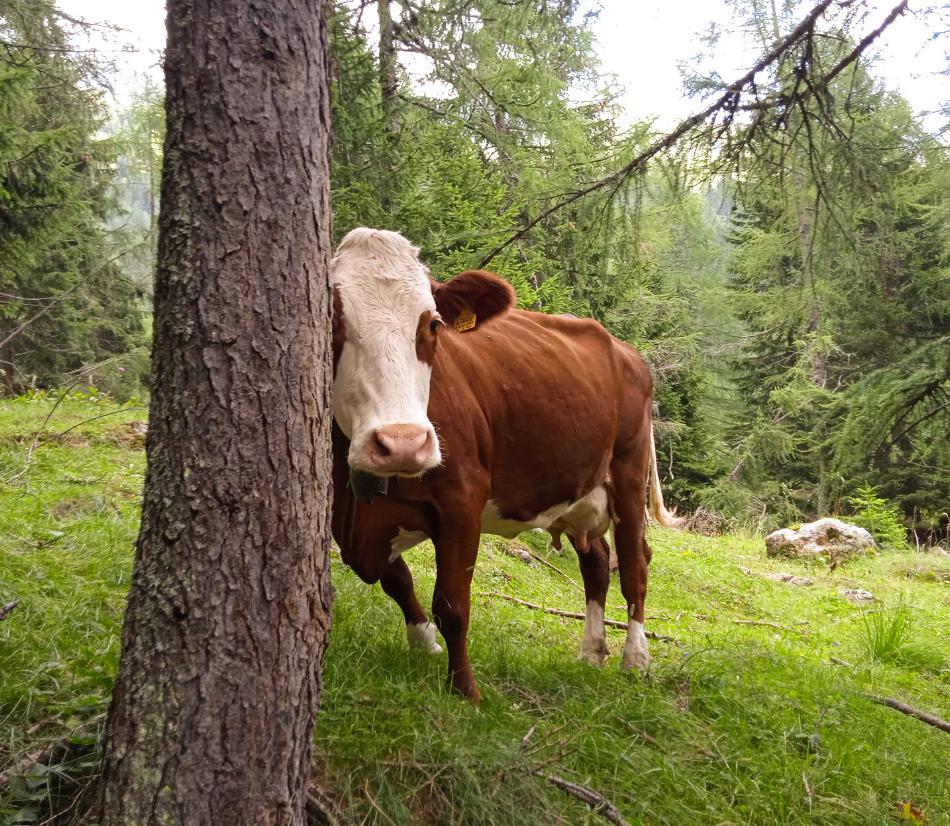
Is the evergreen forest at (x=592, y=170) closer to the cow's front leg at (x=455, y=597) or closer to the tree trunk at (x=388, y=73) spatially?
the tree trunk at (x=388, y=73)

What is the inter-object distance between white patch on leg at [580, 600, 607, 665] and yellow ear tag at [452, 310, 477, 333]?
2.15m

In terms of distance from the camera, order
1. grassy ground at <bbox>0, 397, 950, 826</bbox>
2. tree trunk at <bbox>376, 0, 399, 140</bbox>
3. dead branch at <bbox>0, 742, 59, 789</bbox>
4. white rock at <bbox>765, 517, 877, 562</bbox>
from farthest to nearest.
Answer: white rock at <bbox>765, 517, 877, 562</bbox> < tree trunk at <bbox>376, 0, 399, 140</bbox> < grassy ground at <bbox>0, 397, 950, 826</bbox> < dead branch at <bbox>0, 742, 59, 789</bbox>

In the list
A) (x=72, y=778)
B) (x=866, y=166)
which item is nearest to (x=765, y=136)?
(x=866, y=166)

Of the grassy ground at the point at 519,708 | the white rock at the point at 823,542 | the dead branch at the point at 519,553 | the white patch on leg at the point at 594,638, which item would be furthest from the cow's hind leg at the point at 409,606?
the white rock at the point at 823,542

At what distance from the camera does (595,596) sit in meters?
5.11

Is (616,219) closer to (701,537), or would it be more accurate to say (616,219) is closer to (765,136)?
(765,136)

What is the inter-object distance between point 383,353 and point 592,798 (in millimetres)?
1756

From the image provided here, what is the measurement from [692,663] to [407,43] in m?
6.36

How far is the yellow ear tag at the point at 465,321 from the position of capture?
391 cm

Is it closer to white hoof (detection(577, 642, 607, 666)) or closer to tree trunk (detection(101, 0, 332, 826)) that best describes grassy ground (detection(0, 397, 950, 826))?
white hoof (detection(577, 642, 607, 666))

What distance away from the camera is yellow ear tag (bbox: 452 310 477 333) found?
3.91 m

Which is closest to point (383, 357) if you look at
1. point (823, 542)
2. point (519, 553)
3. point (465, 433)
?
point (465, 433)

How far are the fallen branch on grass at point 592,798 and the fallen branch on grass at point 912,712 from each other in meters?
2.57

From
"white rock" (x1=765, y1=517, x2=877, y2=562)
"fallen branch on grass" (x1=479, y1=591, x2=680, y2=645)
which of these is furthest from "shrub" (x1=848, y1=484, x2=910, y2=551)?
"fallen branch on grass" (x1=479, y1=591, x2=680, y2=645)
